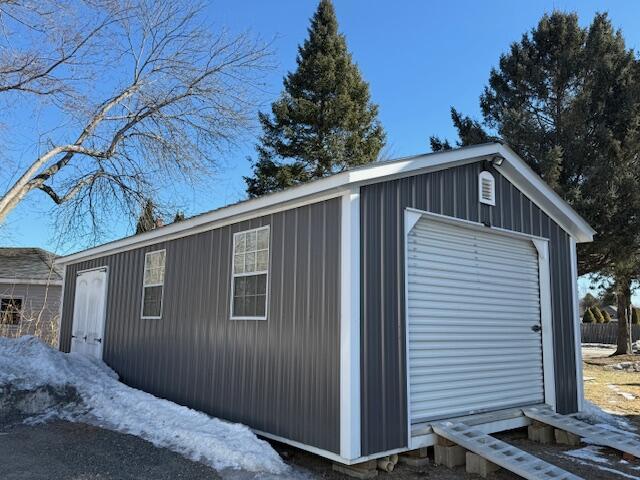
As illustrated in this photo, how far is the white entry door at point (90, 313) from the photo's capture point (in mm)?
9961

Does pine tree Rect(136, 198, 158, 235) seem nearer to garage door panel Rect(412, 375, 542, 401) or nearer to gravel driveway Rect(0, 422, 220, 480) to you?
gravel driveway Rect(0, 422, 220, 480)

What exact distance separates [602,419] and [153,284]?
711cm

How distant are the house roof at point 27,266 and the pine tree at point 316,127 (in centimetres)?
814

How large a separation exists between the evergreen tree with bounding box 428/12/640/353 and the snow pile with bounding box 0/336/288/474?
1216 cm

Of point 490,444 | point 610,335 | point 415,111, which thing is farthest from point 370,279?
point 610,335

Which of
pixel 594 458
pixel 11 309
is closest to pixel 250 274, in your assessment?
pixel 594 458

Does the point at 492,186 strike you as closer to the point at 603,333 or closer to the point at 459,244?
the point at 459,244

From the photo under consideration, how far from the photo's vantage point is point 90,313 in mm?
10438

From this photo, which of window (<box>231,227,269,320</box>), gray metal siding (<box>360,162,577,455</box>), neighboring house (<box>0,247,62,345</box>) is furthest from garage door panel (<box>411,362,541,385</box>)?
neighboring house (<box>0,247,62,345</box>)

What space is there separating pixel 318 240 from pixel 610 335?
101 ft

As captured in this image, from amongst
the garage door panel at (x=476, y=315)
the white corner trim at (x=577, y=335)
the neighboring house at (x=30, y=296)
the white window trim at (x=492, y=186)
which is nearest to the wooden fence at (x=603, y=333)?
the white corner trim at (x=577, y=335)

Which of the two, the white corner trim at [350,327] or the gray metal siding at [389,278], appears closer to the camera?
the white corner trim at [350,327]

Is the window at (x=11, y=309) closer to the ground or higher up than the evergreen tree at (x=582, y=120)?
closer to the ground

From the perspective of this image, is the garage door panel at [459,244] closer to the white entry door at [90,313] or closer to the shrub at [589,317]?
the white entry door at [90,313]
